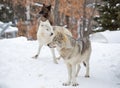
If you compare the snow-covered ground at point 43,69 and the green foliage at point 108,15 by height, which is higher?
the green foliage at point 108,15

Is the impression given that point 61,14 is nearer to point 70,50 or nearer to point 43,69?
point 43,69

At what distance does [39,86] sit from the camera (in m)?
8.94

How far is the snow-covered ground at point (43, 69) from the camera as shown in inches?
364

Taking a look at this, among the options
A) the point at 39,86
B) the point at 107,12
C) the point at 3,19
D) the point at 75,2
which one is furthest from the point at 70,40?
the point at 3,19

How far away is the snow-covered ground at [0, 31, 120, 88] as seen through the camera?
30.4ft

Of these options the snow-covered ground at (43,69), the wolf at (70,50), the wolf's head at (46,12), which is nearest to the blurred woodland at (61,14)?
the snow-covered ground at (43,69)

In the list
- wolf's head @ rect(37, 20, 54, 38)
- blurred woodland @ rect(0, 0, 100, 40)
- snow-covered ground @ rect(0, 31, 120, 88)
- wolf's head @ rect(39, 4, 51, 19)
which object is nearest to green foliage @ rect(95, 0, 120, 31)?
blurred woodland @ rect(0, 0, 100, 40)

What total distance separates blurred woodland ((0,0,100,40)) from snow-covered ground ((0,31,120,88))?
40.5 feet

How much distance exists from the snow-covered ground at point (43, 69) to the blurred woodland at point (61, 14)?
486 inches

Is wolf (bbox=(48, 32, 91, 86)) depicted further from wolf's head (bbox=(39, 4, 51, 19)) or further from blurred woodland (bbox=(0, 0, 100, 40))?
blurred woodland (bbox=(0, 0, 100, 40))

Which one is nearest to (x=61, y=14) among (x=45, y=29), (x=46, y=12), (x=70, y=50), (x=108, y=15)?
(x=108, y=15)

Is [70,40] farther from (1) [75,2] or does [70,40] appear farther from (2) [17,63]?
(1) [75,2]

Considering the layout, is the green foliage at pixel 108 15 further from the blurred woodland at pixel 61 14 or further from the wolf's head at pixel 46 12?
the wolf's head at pixel 46 12

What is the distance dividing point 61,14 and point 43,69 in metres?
25.6
